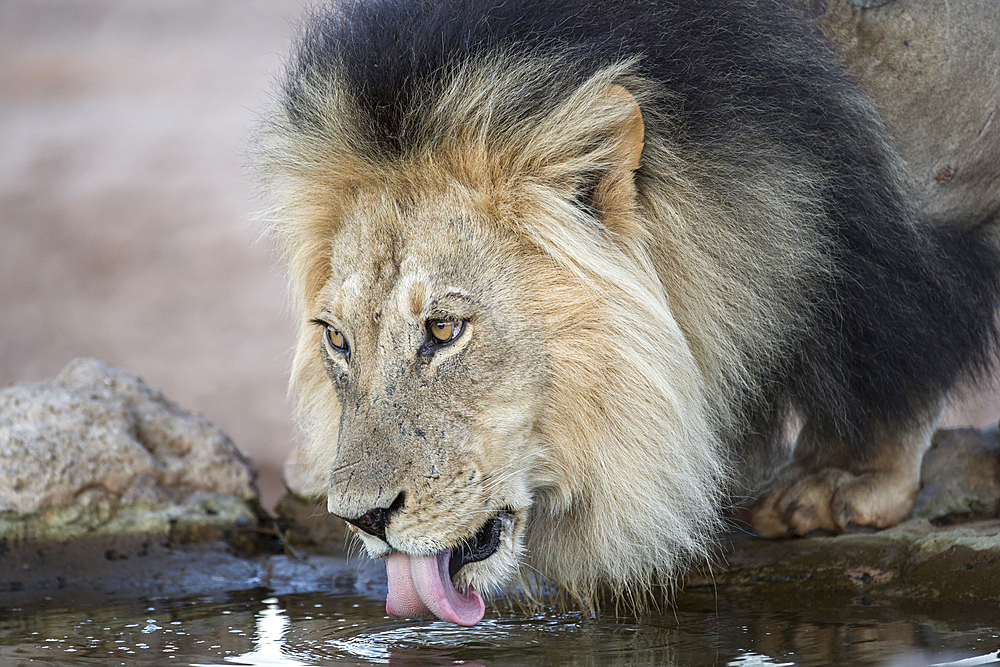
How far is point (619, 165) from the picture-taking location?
257 cm

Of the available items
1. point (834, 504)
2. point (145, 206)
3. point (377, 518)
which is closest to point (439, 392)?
point (377, 518)

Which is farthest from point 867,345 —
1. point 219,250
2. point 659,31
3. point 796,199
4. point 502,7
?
point 219,250

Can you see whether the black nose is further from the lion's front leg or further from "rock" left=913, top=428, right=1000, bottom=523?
"rock" left=913, top=428, right=1000, bottom=523

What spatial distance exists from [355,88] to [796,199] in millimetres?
1046

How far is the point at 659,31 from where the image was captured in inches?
104

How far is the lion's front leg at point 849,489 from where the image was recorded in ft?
10.5

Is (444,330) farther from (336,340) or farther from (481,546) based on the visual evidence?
(481,546)

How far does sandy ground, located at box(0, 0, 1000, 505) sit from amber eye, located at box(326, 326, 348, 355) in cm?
411

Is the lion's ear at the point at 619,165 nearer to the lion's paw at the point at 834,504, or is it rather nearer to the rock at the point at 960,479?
the lion's paw at the point at 834,504

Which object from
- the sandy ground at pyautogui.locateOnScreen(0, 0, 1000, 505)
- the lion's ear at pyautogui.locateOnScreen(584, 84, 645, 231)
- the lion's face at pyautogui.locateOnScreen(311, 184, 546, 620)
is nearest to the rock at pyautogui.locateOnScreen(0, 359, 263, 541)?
the lion's face at pyautogui.locateOnScreen(311, 184, 546, 620)

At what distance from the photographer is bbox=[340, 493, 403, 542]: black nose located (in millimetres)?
2371

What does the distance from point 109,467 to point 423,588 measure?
1.68 meters

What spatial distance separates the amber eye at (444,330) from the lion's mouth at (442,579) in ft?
1.34

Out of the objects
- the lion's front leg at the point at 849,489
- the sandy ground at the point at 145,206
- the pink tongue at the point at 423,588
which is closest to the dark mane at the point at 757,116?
the lion's front leg at the point at 849,489
